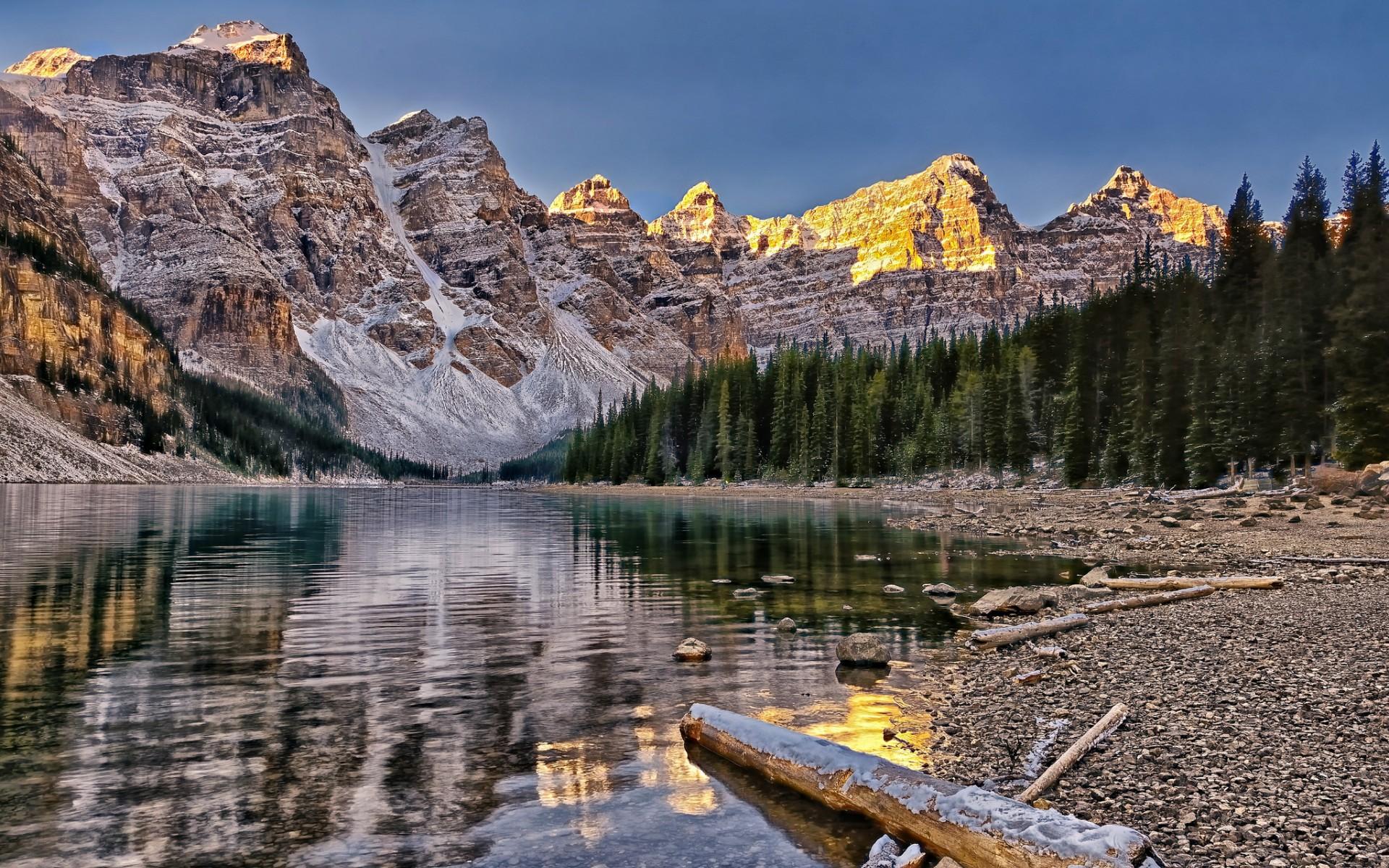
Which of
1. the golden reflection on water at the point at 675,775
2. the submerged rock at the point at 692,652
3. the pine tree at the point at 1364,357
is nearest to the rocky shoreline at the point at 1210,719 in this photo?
the golden reflection on water at the point at 675,775

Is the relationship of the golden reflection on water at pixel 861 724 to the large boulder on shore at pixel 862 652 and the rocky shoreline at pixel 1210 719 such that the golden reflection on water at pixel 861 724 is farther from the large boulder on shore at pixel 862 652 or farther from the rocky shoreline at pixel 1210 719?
the large boulder on shore at pixel 862 652

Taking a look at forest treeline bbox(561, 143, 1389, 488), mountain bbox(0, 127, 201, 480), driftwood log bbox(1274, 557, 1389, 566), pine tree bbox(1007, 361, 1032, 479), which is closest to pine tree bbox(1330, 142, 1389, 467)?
forest treeline bbox(561, 143, 1389, 488)

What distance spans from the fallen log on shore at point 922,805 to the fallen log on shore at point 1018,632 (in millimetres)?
8340

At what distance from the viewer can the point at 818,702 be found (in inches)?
554

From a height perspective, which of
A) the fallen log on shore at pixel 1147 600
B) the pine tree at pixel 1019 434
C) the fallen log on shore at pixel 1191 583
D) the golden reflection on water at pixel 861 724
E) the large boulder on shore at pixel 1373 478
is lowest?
the golden reflection on water at pixel 861 724

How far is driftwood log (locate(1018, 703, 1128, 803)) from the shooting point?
920 cm

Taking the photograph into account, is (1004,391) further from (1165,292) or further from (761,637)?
(761,637)

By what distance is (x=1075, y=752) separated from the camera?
33.2 feet

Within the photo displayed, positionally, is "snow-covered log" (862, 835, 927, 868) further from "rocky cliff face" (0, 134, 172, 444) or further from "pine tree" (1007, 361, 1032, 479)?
"rocky cliff face" (0, 134, 172, 444)

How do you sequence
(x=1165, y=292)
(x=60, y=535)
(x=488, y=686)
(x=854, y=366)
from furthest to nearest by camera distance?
1. (x=854, y=366)
2. (x=1165, y=292)
3. (x=60, y=535)
4. (x=488, y=686)

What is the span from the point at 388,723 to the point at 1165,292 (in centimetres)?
9130

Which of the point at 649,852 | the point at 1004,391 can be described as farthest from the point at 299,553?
the point at 1004,391

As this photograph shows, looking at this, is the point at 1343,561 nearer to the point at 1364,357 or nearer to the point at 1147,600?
the point at 1147,600

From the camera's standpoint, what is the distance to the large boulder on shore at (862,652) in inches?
658
